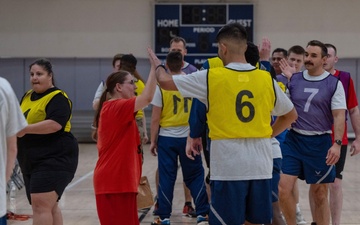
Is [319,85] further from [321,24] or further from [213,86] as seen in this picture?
[321,24]

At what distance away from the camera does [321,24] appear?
19953mm

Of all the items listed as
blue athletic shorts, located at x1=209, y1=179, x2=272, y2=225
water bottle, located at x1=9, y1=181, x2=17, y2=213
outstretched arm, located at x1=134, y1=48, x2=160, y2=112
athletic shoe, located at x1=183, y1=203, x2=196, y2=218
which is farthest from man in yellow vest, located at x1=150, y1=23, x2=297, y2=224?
water bottle, located at x1=9, y1=181, x2=17, y2=213

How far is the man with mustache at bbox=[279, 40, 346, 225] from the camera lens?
7.10 m

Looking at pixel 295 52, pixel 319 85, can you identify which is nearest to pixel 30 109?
pixel 319 85

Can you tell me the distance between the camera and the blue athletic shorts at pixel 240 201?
4992 millimetres

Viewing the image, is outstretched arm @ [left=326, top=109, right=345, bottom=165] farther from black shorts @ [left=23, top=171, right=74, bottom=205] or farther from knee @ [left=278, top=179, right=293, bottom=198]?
black shorts @ [left=23, top=171, right=74, bottom=205]

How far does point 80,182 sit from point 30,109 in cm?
629

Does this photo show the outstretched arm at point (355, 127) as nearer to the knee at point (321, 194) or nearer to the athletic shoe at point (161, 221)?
the knee at point (321, 194)

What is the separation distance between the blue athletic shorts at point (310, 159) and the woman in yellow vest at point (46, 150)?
84.9 inches

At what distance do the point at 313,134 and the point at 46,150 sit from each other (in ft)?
8.49

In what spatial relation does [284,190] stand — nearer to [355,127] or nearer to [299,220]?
[355,127]

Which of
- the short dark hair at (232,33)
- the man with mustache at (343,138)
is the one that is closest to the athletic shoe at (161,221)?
the man with mustache at (343,138)

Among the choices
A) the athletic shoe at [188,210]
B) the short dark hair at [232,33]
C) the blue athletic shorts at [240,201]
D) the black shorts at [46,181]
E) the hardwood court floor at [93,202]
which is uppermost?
the short dark hair at [232,33]

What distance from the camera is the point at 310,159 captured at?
7.20m
